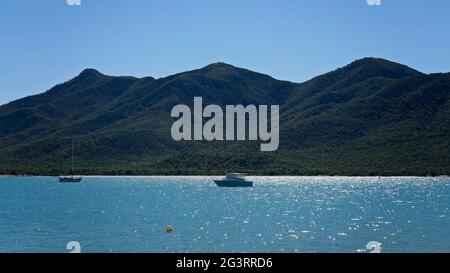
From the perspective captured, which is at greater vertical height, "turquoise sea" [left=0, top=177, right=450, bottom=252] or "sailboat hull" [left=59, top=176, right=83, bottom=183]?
"sailboat hull" [left=59, top=176, right=83, bottom=183]

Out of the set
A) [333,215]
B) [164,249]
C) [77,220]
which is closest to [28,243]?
[164,249]

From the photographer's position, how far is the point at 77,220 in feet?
230

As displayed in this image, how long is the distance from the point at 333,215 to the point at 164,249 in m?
37.5

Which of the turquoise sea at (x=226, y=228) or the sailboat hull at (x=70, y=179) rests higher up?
the sailboat hull at (x=70, y=179)

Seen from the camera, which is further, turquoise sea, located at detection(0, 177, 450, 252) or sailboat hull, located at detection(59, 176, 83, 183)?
sailboat hull, located at detection(59, 176, 83, 183)

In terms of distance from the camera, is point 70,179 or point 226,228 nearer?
point 226,228

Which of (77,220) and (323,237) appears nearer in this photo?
(323,237)

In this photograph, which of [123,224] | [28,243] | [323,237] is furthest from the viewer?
[123,224]

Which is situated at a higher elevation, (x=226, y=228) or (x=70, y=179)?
(x=70, y=179)

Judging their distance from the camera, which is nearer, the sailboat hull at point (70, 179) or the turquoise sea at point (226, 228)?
the turquoise sea at point (226, 228)
